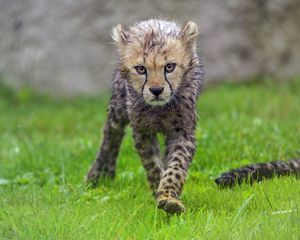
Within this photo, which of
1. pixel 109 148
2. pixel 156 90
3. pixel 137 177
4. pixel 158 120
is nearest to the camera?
pixel 156 90

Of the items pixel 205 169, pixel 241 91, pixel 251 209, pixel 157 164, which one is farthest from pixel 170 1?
pixel 251 209

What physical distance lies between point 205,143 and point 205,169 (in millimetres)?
953

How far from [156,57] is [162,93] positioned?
337 mm

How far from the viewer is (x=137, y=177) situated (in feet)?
29.2

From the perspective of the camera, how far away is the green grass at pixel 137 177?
630 centimetres

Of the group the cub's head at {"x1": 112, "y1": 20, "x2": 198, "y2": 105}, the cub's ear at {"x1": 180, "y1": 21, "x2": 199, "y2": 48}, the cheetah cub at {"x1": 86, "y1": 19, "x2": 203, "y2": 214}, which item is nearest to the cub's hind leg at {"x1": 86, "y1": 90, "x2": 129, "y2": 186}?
the cheetah cub at {"x1": 86, "y1": 19, "x2": 203, "y2": 214}

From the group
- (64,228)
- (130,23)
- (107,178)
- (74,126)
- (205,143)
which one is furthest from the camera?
(130,23)

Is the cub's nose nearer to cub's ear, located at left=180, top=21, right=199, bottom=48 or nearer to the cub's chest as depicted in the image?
the cub's chest

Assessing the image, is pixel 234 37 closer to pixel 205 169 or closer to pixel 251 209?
pixel 205 169

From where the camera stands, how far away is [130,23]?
1529 centimetres

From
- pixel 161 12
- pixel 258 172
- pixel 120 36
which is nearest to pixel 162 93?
pixel 120 36

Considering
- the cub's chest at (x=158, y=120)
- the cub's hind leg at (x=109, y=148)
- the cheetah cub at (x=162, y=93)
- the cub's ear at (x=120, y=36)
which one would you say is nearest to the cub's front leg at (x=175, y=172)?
the cheetah cub at (x=162, y=93)

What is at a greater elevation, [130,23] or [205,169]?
[130,23]

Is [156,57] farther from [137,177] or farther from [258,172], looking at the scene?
[137,177]
